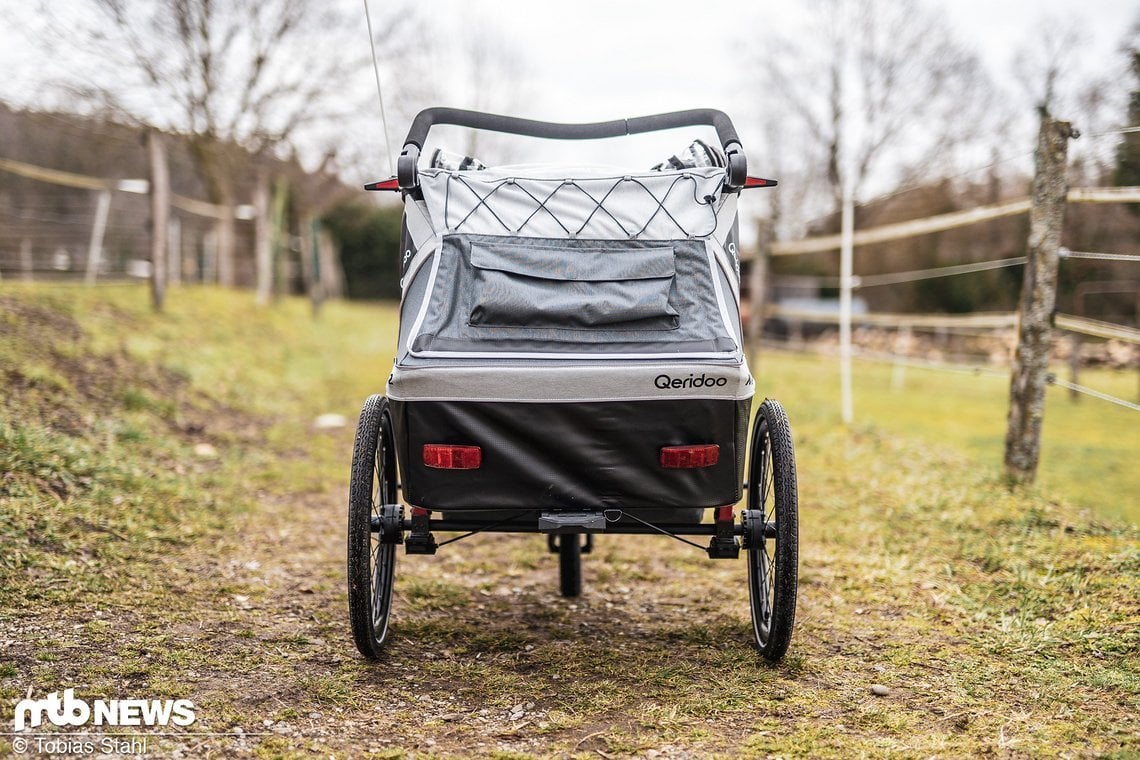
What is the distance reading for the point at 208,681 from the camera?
291 centimetres

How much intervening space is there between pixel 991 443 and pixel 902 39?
18.7 meters

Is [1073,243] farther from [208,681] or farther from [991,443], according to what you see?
[208,681]

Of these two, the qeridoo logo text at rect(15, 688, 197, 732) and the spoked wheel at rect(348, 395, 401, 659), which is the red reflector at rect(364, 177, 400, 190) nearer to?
the spoked wheel at rect(348, 395, 401, 659)

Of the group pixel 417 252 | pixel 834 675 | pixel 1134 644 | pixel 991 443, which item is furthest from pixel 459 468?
pixel 991 443

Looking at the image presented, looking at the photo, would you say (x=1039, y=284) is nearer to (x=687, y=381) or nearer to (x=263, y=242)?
(x=687, y=381)

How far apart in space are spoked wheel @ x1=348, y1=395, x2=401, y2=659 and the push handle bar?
91 cm

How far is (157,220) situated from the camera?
372 inches

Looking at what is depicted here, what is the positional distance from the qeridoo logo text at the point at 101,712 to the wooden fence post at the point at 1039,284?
4.62 metres

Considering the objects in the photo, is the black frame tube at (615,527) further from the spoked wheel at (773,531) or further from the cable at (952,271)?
the cable at (952,271)

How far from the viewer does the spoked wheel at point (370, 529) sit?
Answer: 9.59ft

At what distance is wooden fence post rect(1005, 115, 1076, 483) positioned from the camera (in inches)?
203

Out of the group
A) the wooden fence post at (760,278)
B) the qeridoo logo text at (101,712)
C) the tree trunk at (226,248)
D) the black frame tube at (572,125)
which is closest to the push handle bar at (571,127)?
the black frame tube at (572,125)

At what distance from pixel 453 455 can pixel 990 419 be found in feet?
24.9

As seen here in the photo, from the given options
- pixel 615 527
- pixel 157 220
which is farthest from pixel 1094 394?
pixel 157 220
